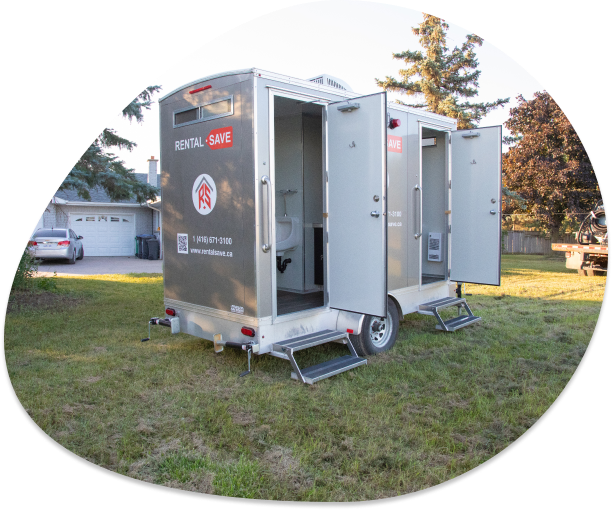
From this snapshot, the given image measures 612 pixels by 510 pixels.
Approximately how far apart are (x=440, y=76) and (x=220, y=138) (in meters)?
14.0

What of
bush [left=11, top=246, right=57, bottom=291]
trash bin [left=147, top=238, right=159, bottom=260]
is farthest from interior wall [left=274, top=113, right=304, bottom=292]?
trash bin [left=147, top=238, right=159, bottom=260]

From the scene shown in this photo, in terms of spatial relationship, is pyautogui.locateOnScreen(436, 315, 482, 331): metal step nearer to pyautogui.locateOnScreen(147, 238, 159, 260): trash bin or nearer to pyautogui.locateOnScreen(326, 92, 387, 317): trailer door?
pyautogui.locateOnScreen(326, 92, 387, 317): trailer door

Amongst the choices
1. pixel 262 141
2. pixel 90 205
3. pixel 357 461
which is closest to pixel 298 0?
pixel 262 141

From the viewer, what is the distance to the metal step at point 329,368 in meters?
4.35

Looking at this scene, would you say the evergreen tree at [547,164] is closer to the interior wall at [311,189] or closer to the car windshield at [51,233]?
the interior wall at [311,189]

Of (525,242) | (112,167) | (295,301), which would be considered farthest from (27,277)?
(525,242)

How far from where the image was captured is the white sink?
19.5ft

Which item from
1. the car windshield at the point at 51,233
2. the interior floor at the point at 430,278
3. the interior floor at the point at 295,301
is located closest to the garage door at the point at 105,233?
the car windshield at the point at 51,233

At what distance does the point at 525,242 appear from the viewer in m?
17.8

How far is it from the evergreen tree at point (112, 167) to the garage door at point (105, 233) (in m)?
8.85

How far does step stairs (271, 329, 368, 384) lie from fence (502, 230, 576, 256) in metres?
14.6

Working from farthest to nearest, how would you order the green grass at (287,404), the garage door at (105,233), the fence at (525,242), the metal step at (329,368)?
1. the garage door at (105,233)
2. the fence at (525,242)
3. the metal step at (329,368)
4. the green grass at (287,404)

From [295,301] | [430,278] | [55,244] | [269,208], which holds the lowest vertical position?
[295,301]

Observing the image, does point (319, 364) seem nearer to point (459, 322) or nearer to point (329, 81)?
Answer: point (459, 322)
